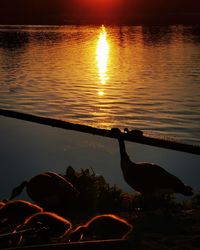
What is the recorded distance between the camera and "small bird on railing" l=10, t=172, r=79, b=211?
26.3 ft

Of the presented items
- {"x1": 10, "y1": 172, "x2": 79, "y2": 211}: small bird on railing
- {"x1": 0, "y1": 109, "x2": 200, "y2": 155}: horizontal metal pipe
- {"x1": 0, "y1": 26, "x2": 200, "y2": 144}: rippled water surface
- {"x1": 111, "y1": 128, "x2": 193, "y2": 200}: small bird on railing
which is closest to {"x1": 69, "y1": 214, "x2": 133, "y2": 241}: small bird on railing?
{"x1": 0, "y1": 109, "x2": 200, "y2": 155}: horizontal metal pipe

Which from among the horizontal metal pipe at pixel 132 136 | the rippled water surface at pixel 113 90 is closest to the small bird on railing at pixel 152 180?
the horizontal metal pipe at pixel 132 136

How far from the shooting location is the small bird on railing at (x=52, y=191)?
801 cm

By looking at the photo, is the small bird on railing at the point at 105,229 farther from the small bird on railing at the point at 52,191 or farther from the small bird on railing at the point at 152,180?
the small bird on railing at the point at 52,191

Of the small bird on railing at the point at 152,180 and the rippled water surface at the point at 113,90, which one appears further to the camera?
the rippled water surface at the point at 113,90

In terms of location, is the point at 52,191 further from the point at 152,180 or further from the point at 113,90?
the point at 113,90

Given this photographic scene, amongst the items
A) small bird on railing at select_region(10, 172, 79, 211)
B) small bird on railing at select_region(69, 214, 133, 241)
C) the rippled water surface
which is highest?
the rippled water surface

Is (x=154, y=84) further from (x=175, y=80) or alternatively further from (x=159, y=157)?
(x=159, y=157)

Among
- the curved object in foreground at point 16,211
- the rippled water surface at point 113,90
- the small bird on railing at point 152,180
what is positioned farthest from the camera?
the rippled water surface at point 113,90

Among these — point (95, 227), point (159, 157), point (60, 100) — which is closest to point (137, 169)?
point (95, 227)

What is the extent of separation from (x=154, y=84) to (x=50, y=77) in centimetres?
869

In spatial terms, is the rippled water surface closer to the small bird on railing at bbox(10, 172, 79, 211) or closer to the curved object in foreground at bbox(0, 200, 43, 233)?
the small bird on railing at bbox(10, 172, 79, 211)

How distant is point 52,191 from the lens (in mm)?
8016

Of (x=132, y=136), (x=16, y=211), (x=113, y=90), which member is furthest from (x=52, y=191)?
(x=113, y=90)
